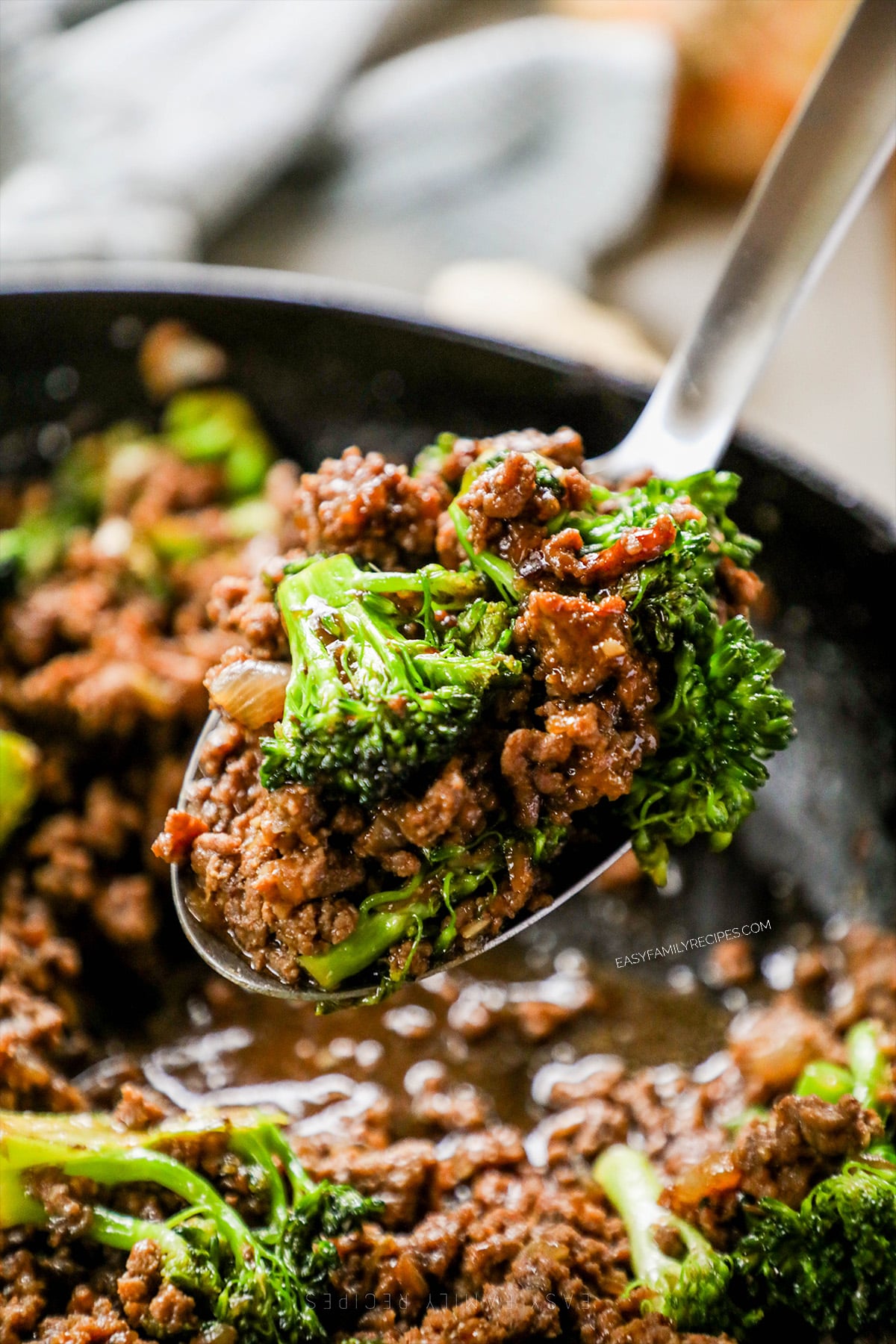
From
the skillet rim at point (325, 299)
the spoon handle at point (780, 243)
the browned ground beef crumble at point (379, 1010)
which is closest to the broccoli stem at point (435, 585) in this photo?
the browned ground beef crumble at point (379, 1010)

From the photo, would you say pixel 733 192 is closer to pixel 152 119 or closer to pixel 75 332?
pixel 152 119

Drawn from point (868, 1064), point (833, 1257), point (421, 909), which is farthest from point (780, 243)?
point (833, 1257)

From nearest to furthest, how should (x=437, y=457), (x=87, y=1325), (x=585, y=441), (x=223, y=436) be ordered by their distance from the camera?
(x=87, y=1325) < (x=437, y=457) < (x=585, y=441) < (x=223, y=436)

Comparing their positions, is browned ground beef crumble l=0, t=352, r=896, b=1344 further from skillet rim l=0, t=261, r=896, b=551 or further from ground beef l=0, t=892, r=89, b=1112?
skillet rim l=0, t=261, r=896, b=551

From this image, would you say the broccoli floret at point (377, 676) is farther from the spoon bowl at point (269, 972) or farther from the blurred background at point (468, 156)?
the blurred background at point (468, 156)

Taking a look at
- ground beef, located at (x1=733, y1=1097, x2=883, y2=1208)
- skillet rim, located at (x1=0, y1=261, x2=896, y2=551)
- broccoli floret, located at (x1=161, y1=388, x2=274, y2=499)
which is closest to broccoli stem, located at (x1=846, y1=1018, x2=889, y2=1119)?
ground beef, located at (x1=733, y1=1097, x2=883, y2=1208)

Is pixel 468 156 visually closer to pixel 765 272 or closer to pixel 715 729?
pixel 765 272
